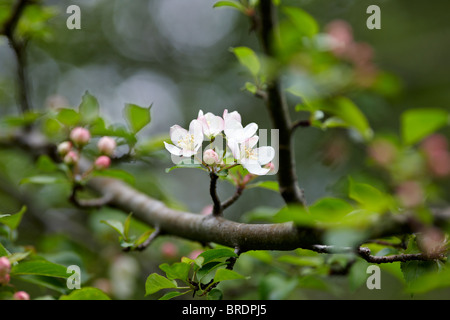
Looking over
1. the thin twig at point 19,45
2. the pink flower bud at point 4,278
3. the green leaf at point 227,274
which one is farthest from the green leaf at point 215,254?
the thin twig at point 19,45

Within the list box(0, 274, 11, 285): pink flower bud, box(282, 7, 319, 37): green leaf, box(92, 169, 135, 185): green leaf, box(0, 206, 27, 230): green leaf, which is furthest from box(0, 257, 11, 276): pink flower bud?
box(282, 7, 319, 37): green leaf

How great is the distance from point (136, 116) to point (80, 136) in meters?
0.21

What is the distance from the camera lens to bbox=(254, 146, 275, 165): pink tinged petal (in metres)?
0.81

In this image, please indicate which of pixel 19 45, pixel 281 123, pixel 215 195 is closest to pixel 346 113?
pixel 281 123

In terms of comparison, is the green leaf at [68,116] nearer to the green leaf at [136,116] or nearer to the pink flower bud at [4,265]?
the green leaf at [136,116]

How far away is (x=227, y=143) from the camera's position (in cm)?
78

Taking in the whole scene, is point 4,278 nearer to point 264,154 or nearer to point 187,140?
point 187,140

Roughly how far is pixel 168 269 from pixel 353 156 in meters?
3.79

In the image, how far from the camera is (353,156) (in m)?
4.27

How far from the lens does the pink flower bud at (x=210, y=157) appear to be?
77cm

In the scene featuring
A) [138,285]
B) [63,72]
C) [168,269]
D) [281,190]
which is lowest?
[138,285]

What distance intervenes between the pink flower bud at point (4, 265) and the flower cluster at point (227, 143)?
1.39ft
